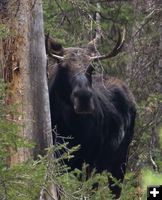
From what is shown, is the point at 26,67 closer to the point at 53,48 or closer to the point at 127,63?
the point at 53,48

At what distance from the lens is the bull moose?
34.3 feet

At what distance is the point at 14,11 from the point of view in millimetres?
8273

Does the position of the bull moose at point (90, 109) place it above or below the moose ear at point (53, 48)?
below

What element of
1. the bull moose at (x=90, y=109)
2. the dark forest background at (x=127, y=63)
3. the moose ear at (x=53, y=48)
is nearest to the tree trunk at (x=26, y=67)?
the dark forest background at (x=127, y=63)

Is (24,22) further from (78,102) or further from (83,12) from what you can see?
(78,102)

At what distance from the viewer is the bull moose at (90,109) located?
10.5m

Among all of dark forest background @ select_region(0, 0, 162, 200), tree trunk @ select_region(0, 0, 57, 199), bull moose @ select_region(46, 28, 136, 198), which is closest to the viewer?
dark forest background @ select_region(0, 0, 162, 200)

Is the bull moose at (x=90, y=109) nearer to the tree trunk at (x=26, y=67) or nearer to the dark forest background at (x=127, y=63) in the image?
the dark forest background at (x=127, y=63)

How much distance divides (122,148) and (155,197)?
8919mm

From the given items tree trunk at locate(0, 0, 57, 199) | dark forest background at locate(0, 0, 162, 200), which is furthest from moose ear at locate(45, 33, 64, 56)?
tree trunk at locate(0, 0, 57, 199)

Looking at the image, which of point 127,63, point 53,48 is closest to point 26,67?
point 53,48

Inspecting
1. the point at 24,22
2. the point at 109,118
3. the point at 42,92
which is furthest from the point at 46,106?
the point at 109,118

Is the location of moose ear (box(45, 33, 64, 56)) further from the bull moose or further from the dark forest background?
the dark forest background

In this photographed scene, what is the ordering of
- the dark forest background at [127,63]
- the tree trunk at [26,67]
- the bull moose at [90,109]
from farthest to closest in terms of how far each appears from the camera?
the bull moose at [90,109] < the tree trunk at [26,67] < the dark forest background at [127,63]
